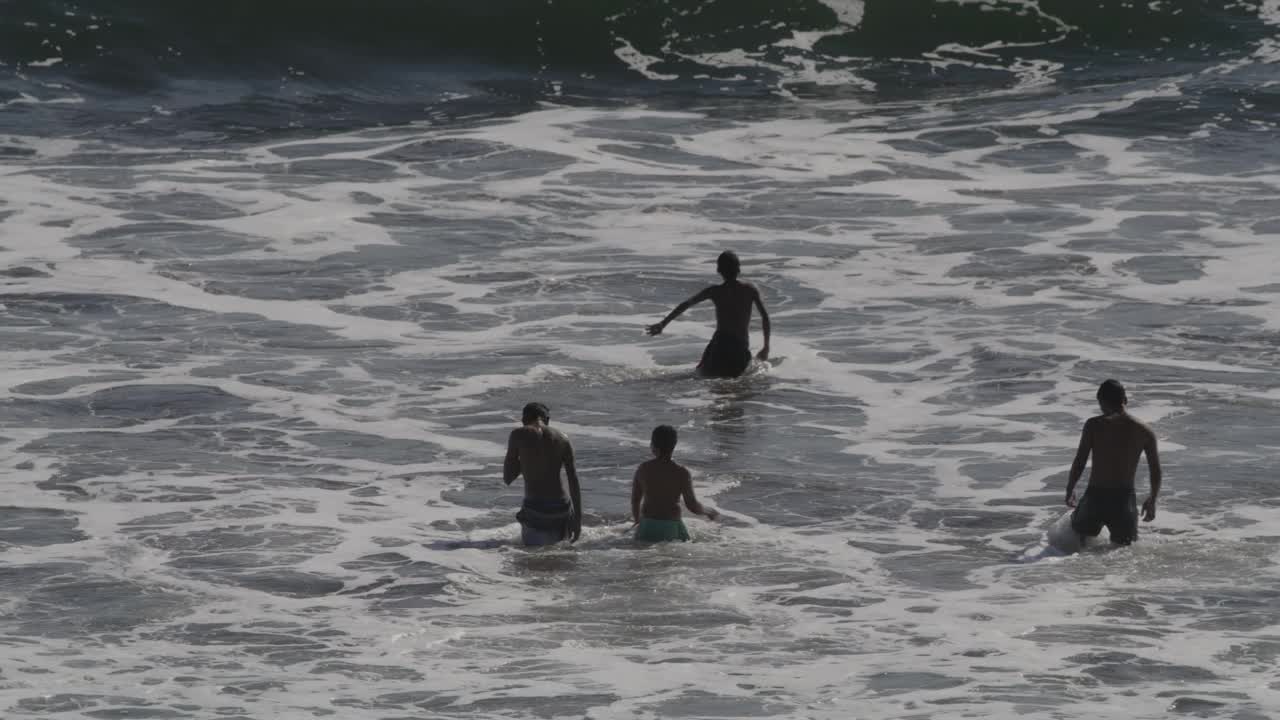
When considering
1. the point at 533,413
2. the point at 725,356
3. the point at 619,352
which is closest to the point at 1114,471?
the point at 533,413

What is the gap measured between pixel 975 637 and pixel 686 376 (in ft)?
22.5

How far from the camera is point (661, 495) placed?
1252 cm

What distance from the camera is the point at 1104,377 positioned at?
16.9 m

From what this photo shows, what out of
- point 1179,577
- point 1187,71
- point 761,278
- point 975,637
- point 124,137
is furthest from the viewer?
point 1187,71

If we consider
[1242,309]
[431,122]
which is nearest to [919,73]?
[431,122]

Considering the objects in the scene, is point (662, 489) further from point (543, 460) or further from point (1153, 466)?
point (1153, 466)

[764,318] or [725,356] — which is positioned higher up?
[764,318]

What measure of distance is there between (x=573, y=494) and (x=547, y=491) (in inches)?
6.4

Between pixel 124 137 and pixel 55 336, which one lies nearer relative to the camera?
pixel 55 336

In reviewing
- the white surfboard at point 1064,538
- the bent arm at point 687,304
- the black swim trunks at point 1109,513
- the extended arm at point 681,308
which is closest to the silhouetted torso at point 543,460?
the white surfboard at point 1064,538

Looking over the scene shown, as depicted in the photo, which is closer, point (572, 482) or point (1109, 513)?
point (1109, 513)

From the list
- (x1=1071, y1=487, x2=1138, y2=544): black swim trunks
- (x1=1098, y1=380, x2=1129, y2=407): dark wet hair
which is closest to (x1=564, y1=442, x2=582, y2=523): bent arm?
(x1=1071, y1=487, x2=1138, y2=544): black swim trunks

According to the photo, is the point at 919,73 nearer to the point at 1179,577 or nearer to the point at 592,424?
the point at 592,424

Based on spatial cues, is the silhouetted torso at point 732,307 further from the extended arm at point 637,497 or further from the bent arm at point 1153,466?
the bent arm at point 1153,466
